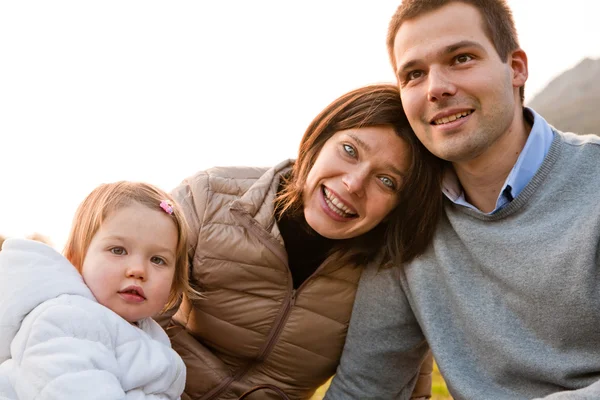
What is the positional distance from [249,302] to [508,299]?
1.10 metres

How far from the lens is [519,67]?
2.53m

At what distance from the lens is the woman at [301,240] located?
102 inches

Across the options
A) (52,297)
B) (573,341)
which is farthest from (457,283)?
(52,297)

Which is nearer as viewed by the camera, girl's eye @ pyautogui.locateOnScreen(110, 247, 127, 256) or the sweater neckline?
girl's eye @ pyautogui.locateOnScreen(110, 247, 127, 256)

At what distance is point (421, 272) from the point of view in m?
2.60

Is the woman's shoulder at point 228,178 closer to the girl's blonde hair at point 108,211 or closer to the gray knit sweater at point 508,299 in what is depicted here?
the girl's blonde hair at point 108,211

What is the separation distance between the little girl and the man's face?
41.3 inches

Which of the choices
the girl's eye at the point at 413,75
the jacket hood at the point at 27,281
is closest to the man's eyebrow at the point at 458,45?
the girl's eye at the point at 413,75

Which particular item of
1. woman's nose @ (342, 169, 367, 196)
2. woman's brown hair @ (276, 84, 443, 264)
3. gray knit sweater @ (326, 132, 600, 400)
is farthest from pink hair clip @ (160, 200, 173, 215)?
gray knit sweater @ (326, 132, 600, 400)

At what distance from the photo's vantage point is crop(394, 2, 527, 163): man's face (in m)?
2.33

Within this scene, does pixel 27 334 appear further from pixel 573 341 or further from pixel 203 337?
pixel 573 341

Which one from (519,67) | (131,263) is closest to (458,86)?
(519,67)

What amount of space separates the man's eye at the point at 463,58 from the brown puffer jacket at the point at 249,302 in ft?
3.26

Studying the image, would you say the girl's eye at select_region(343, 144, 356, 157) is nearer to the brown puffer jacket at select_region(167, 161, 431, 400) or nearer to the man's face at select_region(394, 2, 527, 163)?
the man's face at select_region(394, 2, 527, 163)
